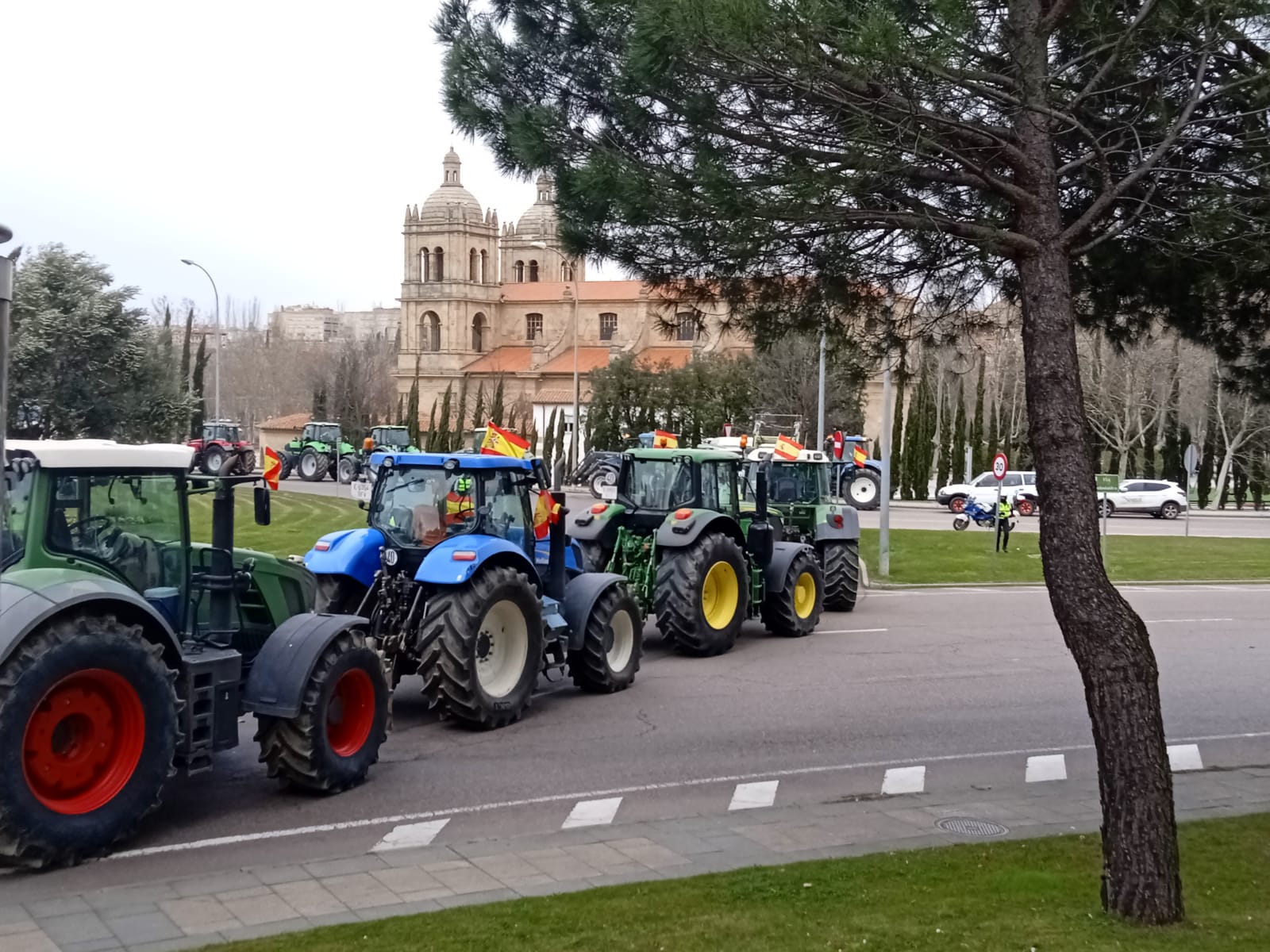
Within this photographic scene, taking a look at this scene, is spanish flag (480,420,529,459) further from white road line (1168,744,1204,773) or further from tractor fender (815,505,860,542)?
tractor fender (815,505,860,542)

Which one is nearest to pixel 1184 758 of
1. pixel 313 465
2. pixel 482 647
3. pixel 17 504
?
pixel 482 647

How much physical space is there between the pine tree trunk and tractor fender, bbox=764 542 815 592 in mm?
9671

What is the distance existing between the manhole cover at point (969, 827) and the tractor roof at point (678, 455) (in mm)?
7545

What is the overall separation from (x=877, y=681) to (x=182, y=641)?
25.8 ft

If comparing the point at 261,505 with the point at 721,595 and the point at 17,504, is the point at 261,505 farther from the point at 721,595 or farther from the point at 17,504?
the point at 721,595

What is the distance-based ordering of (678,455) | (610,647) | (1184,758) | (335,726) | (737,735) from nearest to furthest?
(335,726), (1184,758), (737,735), (610,647), (678,455)

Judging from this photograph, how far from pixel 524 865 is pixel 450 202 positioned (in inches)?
3479

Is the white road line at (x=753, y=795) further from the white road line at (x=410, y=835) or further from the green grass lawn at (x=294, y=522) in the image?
the green grass lawn at (x=294, y=522)

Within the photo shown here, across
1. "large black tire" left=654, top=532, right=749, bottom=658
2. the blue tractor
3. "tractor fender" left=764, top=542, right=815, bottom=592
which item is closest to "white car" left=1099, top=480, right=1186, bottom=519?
"tractor fender" left=764, top=542, right=815, bottom=592

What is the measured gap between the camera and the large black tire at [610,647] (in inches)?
480

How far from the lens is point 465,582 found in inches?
412

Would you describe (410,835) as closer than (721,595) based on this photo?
Yes

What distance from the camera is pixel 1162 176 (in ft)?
26.6

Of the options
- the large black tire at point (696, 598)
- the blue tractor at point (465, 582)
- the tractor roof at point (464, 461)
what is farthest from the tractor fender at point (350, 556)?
the large black tire at point (696, 598)
